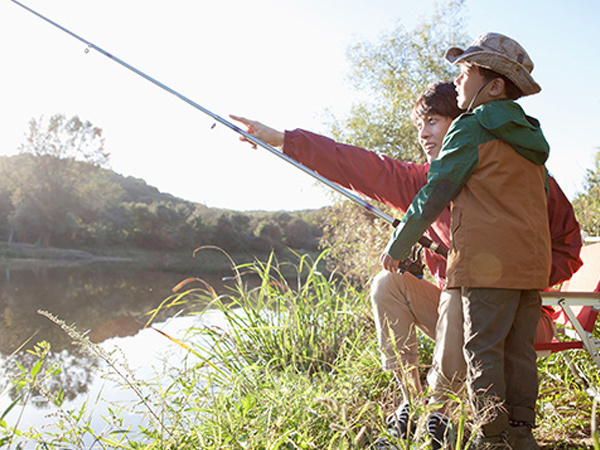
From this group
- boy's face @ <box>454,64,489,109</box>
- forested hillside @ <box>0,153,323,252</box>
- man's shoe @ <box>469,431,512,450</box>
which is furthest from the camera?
forested hillside @ <box>0,153,323,252</box>

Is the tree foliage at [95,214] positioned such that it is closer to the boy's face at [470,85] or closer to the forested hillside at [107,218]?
the forested hillside at [107,218]

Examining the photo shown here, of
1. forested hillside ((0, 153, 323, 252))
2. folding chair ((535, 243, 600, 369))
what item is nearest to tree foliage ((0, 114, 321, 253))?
forested hillside ((0, 153, 323, 252))

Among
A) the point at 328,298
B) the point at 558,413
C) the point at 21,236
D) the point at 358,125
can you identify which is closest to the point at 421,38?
the point at 358,125

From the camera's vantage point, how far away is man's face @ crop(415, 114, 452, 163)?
1.88 metres

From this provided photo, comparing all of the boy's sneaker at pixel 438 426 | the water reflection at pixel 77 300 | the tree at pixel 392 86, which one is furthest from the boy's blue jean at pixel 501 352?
the tree at pixel 392 86

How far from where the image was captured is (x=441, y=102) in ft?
6.11

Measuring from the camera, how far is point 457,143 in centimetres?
139

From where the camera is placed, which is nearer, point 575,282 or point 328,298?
point 575,282

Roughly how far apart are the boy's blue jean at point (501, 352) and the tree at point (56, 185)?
1397 centimetres

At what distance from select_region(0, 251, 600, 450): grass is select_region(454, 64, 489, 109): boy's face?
35.1 inches

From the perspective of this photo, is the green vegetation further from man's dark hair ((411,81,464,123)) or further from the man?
man's dark hair ((411,81,464,123))

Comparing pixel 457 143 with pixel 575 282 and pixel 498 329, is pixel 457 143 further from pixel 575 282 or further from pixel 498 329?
pixel 575 282

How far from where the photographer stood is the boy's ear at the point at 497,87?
1.52m

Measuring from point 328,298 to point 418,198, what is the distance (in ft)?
5.03
